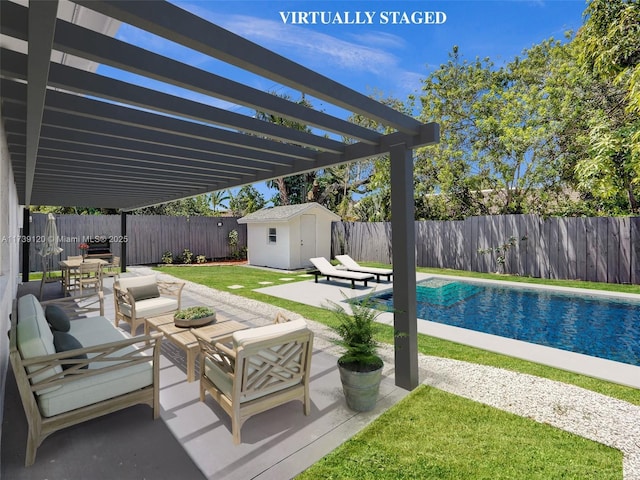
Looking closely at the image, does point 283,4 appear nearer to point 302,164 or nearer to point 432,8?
point 432,8

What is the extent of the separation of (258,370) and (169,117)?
2.73 meters

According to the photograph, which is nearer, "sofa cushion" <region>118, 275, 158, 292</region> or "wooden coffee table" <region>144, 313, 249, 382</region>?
"wooden coffee table" <region>144, 313, 249, 382</region>

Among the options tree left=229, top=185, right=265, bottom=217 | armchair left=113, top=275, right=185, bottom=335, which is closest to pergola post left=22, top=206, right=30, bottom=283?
armchair left=113, top=275, right=185, bottom=335

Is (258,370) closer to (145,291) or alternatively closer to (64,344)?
(64,344)

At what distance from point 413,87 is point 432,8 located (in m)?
3.61

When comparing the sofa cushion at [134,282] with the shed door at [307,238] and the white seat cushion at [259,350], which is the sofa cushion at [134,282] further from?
the shed door at [307,238]

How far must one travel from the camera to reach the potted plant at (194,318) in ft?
16.2

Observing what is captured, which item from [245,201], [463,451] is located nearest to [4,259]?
[463,451]

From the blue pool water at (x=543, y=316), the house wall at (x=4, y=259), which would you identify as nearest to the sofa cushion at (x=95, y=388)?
the house wall at (x=4, y=259)

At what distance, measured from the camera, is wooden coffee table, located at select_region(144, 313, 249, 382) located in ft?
14.1

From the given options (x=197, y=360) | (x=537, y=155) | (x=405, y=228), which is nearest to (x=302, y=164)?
(x=405, y=228)

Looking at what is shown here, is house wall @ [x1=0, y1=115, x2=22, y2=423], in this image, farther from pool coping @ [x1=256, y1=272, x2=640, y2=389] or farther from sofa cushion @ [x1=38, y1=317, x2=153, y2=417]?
pool coping @ [x1=256, y1=272, x2=640, y2=389]

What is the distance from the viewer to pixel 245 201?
3062 cm

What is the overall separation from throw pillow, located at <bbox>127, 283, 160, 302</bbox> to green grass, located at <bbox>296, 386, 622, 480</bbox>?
514 cm
